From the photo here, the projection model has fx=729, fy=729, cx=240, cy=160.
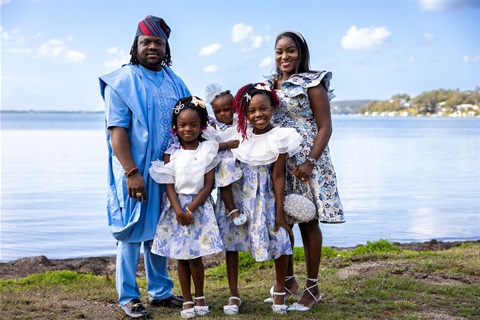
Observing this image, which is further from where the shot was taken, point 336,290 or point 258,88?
point 336,290

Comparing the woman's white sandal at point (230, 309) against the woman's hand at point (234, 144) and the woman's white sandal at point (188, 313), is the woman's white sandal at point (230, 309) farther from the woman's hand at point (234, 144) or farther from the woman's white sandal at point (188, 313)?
the woman's hand at point (234, 144)

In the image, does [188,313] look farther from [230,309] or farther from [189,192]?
[189,192]

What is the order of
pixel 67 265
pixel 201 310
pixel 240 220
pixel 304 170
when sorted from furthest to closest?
pixel 67 265
pixel 201 310
pixel 304 170
pixel 240 220

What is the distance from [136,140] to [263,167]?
39.1 inches

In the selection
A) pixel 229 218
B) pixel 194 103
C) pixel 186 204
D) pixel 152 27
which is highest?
pixel 152 27

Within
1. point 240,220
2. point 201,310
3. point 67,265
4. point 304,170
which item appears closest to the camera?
point 240,220

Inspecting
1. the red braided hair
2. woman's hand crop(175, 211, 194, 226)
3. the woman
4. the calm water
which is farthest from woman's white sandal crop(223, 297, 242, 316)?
the calm water

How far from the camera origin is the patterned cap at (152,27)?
5.59 m

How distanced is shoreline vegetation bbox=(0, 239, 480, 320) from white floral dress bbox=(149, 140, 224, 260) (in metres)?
0.57

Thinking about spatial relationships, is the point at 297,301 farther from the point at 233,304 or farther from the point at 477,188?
the point at 477,188

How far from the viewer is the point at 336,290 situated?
6.45 m

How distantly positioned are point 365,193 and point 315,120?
13.1m

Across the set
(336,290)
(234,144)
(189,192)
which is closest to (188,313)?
(189,192)

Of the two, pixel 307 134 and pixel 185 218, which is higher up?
pixel 307 134
